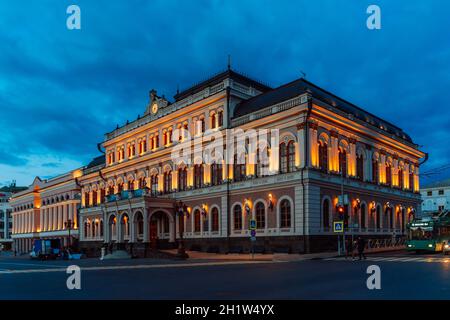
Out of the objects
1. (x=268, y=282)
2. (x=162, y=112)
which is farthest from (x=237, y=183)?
(x=268, y=282)

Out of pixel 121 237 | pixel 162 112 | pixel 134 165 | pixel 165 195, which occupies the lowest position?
pixel 121 237

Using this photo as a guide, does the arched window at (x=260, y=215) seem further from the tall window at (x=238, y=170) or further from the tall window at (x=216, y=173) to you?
the tall window at (x=216, y=173)

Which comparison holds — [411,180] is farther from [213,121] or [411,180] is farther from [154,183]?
[154,183]

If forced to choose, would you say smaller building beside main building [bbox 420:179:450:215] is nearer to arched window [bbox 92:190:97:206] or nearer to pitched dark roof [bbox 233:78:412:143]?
pitched dark roof [bbox 233:78:412:143]

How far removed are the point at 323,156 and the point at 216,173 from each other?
38.5 ft

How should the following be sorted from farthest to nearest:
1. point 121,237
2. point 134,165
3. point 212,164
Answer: point 134,165
point 121,237
point 212,164

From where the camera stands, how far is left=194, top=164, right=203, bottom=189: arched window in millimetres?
50656

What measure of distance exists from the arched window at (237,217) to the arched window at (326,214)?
8.32 metres

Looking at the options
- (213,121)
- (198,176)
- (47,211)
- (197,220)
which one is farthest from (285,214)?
(47,211)

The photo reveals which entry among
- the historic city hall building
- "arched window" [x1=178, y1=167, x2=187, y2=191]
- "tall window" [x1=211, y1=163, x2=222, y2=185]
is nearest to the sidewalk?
the historic city hall building

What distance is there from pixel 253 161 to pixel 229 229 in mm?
7246

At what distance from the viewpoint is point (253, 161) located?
146 feet
